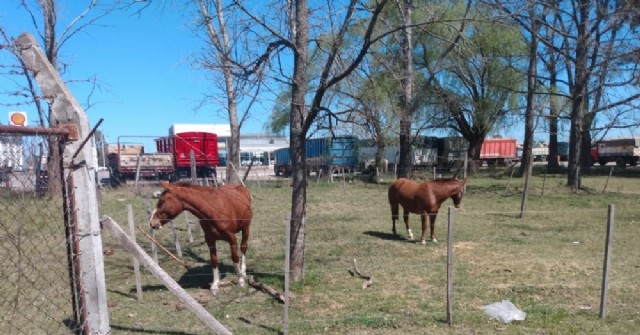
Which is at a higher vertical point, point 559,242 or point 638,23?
point 638,23

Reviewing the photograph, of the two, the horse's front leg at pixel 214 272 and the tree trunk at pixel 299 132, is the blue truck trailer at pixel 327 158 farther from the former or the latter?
the horse's front leg at pixel 214 272

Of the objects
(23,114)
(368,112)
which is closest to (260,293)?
(368,112)

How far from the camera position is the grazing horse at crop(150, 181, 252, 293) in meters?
6.62

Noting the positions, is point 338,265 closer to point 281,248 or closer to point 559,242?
point 281,248

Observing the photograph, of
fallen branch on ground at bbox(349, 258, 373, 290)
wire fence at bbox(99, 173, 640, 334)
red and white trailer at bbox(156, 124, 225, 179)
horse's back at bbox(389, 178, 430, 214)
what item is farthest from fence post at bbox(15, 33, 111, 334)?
red and white trailer at bbox(156, 124, 225, 179)

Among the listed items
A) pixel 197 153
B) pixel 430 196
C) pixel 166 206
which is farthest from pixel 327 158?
pixel 166 206

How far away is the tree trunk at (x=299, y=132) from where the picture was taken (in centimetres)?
680

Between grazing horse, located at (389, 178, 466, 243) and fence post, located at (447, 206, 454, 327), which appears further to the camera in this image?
grazing horse, located at (389, 178, 466, 243)

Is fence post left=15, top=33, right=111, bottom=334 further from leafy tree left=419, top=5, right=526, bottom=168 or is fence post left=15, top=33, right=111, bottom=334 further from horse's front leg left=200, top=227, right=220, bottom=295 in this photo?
leafy tree left=419, top=5, right=526, bottom=168

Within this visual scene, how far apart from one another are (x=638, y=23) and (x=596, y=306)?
15.8 meters

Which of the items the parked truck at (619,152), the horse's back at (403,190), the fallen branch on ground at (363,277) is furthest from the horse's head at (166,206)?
the parked truck at (619,152)

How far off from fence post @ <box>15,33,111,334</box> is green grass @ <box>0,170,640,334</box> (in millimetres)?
2685

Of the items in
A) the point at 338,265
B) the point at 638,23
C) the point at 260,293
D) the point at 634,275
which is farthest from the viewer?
the point at 638,23

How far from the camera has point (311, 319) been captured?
19.0ft
